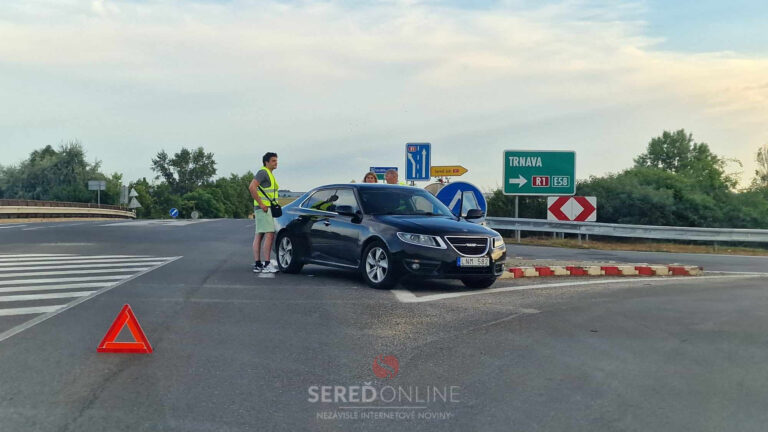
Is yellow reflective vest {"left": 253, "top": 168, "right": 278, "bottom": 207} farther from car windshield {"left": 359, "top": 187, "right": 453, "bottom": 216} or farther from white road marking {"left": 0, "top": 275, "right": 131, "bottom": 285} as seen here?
white road marking {"left": 0, "top": 275, "right": 131, "bottom": 285}

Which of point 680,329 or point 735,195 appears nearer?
point 680,329

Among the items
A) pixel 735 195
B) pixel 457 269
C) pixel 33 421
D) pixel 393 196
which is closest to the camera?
pixel 33 421

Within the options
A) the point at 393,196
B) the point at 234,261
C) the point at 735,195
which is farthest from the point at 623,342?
the point at 735,195

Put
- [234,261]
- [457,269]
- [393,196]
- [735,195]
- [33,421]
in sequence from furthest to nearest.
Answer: [735,195], [234,261], [393,196], [457,269], [33,421]

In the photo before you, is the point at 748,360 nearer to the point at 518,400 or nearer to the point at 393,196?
the point at 518,400

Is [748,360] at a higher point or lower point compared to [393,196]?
lower

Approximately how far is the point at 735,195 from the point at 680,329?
117ft

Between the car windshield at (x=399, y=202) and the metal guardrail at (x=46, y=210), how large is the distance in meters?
33.3

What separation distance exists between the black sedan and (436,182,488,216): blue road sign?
2683mm

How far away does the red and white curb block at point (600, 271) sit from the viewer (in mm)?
13375

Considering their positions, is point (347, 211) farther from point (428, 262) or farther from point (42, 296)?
point (42, 296)

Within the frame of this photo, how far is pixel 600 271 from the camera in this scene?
Result: 1409cm

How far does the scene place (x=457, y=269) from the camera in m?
10.5

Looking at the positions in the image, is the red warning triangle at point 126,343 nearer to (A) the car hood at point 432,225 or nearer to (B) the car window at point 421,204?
(A) the car hood at point 432,225
